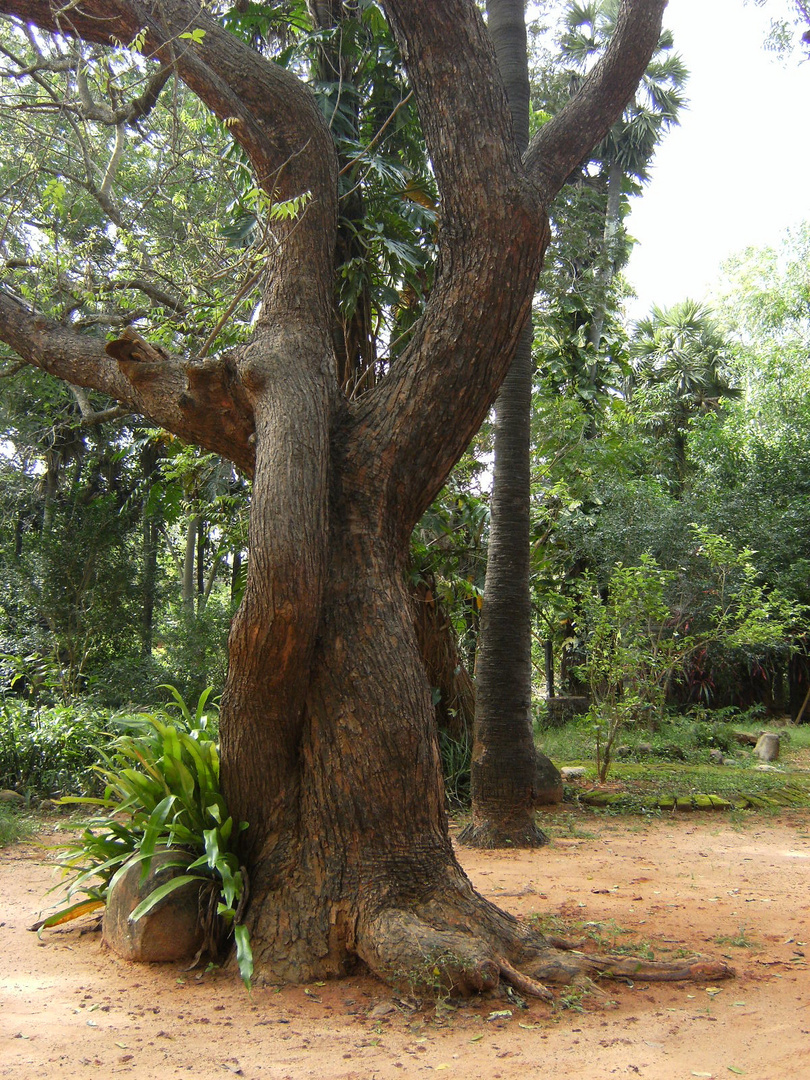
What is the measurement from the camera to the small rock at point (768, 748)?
1147 centimetres

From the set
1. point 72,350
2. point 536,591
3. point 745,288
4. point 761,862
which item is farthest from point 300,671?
point 745,288

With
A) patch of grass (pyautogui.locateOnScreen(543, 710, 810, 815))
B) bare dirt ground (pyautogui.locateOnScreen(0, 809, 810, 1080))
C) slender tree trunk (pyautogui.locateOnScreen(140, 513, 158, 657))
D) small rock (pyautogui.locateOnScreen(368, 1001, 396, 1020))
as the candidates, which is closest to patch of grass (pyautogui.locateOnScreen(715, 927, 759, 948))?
bare dirt ground (pyautogui.locateOnScreen(0, 809, 810, 1080))

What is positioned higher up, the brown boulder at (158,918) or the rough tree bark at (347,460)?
the rough tree bark at (347,460)

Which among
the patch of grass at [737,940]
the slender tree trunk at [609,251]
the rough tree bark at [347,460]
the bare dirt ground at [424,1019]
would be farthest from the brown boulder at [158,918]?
the slender tree trunk at [609,251]

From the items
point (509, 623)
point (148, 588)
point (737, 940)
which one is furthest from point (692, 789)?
point (148, 588)

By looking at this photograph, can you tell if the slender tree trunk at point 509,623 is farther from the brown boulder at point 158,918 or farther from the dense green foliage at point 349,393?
the brown boulder at point 158,918

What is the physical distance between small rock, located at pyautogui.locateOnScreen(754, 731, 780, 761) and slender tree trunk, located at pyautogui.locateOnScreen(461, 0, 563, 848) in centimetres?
601

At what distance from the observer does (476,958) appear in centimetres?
327

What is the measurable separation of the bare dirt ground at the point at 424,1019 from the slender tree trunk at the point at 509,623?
165 cm

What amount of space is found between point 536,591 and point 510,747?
12.3 ft

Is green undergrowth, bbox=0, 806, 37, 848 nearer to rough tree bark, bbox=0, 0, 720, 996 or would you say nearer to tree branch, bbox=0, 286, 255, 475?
rough tree bark, bbox=0, 0, 720, 996

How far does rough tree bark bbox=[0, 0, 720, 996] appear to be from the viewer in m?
3.60

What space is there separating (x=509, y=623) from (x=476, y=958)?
12.4ft

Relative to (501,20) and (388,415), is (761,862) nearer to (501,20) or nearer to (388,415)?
(388,415)
